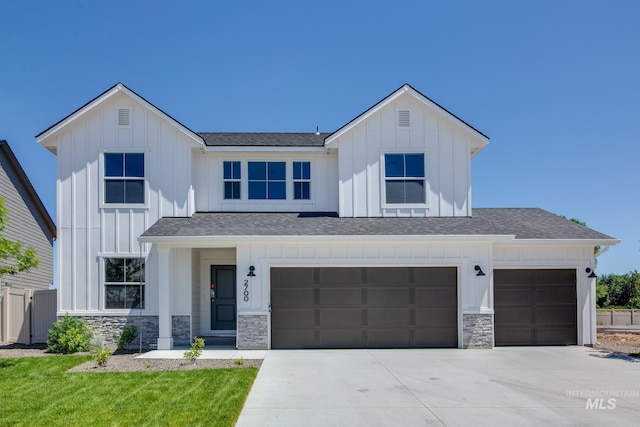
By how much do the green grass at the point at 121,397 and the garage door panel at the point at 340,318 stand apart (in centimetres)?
357

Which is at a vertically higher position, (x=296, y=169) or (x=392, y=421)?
(x=296, y=169)

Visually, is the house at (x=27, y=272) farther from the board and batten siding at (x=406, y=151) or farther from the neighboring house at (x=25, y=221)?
the board and batten siding at (x=406, y=151)

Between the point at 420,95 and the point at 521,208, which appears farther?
the point at 521,208

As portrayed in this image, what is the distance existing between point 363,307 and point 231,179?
5.47 m

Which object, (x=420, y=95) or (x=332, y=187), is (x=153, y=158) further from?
(x=420, y=95)

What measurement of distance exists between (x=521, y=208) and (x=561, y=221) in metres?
1.92

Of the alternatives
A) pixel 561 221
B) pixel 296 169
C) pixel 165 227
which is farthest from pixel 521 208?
pixel 165 227

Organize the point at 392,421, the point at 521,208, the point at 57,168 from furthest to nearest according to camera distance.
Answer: the point at 521,208
the point at 57,168
the point at 392,421

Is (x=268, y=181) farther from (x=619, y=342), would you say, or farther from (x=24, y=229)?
(x=24, y=229)

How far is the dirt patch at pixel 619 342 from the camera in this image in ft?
43.4

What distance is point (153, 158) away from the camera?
14.1 m

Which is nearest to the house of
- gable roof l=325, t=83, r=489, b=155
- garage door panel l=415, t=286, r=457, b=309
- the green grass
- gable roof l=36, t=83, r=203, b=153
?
gable roof l=36, t=83, r=203, b=153

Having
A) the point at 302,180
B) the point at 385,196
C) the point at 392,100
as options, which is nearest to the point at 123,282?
the point at 302,180

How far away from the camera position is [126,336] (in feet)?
43.1
